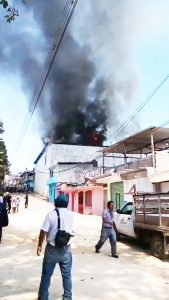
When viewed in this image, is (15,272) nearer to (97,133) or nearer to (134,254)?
(134,254)

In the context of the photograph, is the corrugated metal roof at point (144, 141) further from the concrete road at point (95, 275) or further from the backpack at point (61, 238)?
the backpack at point (61, 238)

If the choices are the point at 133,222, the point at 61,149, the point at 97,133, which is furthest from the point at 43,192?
the point at 133,222

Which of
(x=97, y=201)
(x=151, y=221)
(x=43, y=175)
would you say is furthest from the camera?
(x=43, y=175)

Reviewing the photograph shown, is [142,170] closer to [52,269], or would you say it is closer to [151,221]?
[151,221]

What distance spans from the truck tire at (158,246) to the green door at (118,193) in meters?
16.4

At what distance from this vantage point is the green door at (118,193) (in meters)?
27.0

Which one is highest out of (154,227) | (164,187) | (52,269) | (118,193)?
(164,187)

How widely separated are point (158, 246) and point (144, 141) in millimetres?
14645

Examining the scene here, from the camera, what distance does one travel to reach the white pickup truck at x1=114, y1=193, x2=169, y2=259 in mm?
10010

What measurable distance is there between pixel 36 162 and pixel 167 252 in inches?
2574

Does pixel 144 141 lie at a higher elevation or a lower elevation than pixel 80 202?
higher

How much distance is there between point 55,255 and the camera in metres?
5.01

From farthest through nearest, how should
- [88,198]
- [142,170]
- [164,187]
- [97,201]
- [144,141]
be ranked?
1. [88,198]
2. [97,201]
3. [144,141]
4. [142,170]
5. [164,187]

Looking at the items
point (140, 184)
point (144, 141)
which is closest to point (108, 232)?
point (140, 184)
